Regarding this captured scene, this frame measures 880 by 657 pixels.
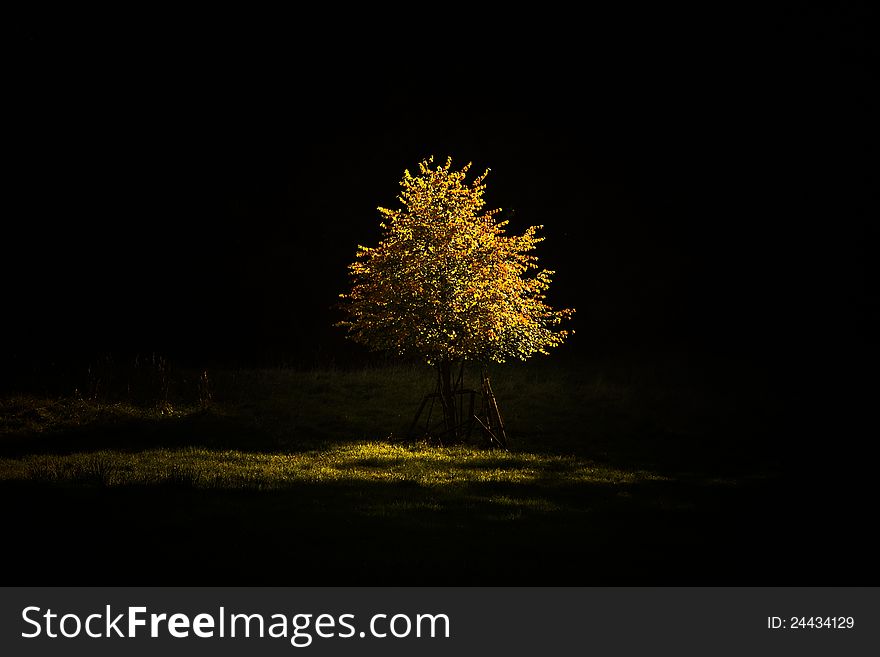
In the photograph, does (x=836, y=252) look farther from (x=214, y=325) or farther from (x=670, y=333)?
(x=214, y=325)

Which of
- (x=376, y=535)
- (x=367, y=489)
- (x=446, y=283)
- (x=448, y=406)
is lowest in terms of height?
(x=376, y=535)

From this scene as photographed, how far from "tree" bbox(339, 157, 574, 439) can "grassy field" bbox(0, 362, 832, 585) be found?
319cm

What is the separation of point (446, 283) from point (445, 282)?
46mm

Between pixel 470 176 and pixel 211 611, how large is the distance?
85.3 m

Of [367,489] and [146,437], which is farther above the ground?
[146,437]

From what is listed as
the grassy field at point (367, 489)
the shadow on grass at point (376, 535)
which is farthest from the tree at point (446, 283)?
the shadow on grass at point (376, 535)

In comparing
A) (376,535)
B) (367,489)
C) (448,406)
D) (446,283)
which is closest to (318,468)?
(367,489)

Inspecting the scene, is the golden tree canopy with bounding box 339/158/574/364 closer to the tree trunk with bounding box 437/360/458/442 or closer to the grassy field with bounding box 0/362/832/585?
the tree trunk with bounding box 437/360/458/442

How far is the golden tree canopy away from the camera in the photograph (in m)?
25.2

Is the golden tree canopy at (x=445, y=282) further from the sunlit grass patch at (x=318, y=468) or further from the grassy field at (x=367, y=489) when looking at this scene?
the sunlit grass patch at (x=318, y=468)

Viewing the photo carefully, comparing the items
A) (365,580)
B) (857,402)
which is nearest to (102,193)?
(857,402)

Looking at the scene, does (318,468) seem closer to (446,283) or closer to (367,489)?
(367,489)

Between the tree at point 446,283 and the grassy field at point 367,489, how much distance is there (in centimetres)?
319

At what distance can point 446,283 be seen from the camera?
25438mm
